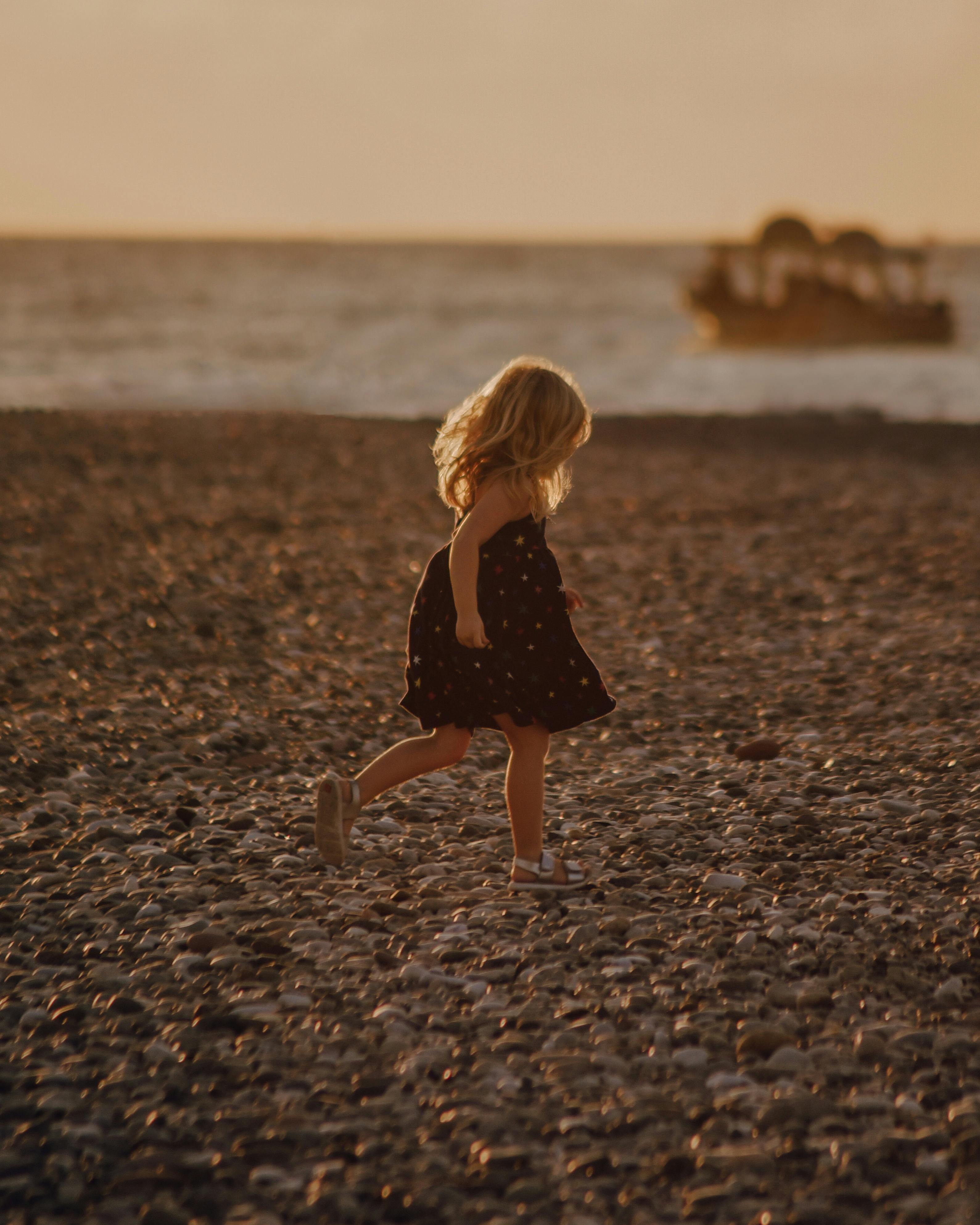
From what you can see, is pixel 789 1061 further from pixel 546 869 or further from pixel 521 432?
pixel 521 432

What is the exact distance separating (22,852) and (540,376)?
8.52ft

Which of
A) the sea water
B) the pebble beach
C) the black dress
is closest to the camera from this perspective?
the pebble beach

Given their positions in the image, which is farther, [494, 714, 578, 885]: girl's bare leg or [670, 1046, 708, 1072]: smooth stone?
[494, 714, 578, 885]: girl's bare leg

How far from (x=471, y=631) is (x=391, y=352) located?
1323 inches

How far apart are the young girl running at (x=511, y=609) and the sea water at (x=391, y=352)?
56.7 ft

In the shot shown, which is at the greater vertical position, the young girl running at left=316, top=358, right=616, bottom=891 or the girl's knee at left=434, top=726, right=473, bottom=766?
the young girl running at left=316, top=358, right=616, bottom=891

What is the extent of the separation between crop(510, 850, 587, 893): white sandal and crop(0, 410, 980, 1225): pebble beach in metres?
0.10

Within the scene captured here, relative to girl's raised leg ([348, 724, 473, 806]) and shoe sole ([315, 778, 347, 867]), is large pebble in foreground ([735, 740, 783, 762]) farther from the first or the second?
shoe sole ([315, 778, 347, 867])

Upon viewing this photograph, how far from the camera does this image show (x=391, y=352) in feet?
120

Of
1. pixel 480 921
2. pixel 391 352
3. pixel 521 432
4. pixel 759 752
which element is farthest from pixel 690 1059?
A: pixel 391 352

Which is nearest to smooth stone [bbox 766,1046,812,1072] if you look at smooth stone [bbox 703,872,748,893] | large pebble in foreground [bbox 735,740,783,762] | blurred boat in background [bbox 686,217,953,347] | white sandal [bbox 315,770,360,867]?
smooth stone [bbox 703,872,748,893]

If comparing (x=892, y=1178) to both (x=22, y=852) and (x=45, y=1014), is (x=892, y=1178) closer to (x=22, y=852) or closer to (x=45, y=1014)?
(x=45, y=1014)

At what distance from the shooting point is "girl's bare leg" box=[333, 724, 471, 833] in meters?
4.45

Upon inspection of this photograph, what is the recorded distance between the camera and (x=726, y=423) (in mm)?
19188
